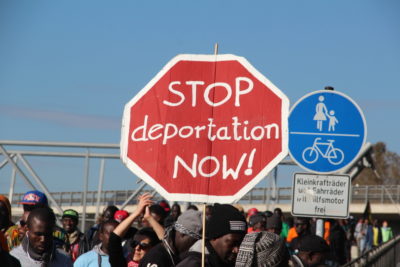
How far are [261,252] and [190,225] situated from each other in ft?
6.55

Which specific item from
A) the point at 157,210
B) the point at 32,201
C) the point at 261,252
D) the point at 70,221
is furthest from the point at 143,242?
the point at 70,221

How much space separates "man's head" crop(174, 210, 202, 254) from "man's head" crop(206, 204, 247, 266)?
3.63ft

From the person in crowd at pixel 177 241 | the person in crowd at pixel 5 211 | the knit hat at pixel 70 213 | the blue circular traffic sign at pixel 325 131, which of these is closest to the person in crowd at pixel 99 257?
the person in crowd at pixel 5 211

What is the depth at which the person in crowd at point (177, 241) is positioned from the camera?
7.05 metres

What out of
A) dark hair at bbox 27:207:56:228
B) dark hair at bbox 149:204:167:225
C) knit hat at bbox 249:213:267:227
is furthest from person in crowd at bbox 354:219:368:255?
dark hair at bbox 27:207:56:228

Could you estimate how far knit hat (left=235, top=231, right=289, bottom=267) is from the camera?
5.27 meters

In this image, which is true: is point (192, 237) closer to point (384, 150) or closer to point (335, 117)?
point (335, 117)

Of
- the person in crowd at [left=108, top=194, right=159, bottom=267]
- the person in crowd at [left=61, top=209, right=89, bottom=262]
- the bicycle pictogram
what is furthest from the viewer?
the person in crowd at [left=61, top=209, right=89, bottom=262]

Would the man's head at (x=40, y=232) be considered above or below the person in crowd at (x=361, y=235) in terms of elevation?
below

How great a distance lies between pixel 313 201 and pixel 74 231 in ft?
12.2

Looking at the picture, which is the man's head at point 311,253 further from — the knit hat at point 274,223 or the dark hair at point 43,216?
the knit hat at point 274,223

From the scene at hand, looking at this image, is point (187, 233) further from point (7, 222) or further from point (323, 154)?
point (323, 154)

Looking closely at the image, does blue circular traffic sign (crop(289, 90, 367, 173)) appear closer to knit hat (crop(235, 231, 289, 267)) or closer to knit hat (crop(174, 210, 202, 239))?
knit hat (crop(174, 210, 202, 239))

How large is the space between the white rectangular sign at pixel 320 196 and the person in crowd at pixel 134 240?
2.40 m
